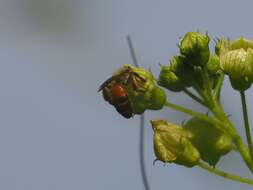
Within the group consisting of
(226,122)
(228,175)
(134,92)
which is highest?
(134,92)

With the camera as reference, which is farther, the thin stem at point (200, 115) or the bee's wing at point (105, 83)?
the bee's wing at point (105, 83)

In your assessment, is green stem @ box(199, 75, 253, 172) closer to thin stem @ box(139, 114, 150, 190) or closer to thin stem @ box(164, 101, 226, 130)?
thin stem @ box(164, 101, 226, 130)

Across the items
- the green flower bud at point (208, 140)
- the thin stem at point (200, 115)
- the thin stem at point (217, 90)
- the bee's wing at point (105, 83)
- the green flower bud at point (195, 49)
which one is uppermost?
the green flower bud at point (195, 49)

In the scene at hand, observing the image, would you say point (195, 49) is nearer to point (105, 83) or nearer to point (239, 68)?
point (239, 68)

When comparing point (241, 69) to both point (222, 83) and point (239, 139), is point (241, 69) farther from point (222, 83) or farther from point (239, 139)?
point (239, 139)

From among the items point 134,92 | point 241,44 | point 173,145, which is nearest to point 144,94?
point 134,92

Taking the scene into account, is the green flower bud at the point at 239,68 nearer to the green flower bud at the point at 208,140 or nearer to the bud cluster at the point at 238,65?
the bud cluster at the point at 238,65

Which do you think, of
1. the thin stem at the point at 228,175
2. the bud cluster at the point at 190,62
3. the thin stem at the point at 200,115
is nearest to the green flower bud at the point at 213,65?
the bud cluster at the point at 190,62

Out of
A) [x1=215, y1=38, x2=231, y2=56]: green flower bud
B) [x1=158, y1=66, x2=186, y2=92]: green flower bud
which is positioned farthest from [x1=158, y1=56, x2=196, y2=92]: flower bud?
[x1=215, y1=38, x2=231, y2=56]: green flower bud
